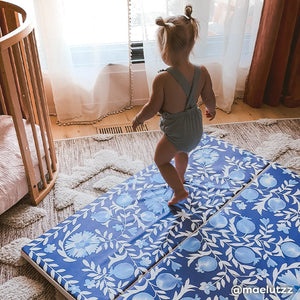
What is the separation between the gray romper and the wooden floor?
74 centimetres

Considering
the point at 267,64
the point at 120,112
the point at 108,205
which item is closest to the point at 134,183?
the point at 108,205

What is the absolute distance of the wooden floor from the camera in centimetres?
Result: 210

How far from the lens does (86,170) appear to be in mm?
1751

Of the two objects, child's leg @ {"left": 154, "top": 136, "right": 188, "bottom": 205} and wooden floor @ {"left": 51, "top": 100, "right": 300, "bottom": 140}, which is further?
wooden floor @ {"left": 51, "top": 100, "right": 300, "bottom": 140}

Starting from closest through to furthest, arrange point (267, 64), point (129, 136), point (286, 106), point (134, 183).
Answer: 1. point (134, 183)
2. point (129, 136)
3. point (267, 64)
4. point (286, 106)

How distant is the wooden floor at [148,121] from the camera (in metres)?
2.10

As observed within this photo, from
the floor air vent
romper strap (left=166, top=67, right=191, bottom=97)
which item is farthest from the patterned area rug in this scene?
romper strap (left=166, top=67, right=191, bottom=97)

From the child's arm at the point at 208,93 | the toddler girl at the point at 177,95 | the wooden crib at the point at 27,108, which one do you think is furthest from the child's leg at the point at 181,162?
the wooden crib at the point at 27,108

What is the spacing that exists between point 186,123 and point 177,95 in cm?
12

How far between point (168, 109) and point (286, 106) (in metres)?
1.31

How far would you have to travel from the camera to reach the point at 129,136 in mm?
2035

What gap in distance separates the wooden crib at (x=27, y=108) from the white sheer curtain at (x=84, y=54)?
0.74 feet

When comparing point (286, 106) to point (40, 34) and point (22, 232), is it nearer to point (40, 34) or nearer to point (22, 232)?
point (40, 34)

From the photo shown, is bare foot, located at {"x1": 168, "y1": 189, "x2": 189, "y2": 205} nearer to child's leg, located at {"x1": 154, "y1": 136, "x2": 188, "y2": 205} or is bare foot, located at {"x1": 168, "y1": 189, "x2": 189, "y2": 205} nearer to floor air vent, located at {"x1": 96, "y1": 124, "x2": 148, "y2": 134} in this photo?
child's leg, located at {"x1": 154, "y1": 136, "x2": 188, "y2": 205}
